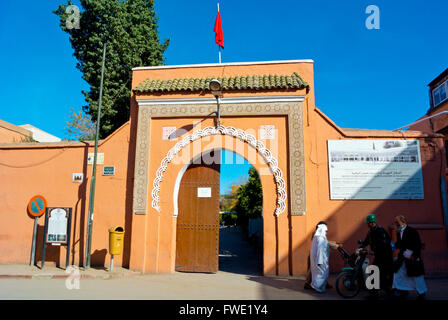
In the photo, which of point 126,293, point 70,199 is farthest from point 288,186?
point 70,199

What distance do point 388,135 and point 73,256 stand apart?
8718 mm

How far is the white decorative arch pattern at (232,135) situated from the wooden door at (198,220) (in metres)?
0.64

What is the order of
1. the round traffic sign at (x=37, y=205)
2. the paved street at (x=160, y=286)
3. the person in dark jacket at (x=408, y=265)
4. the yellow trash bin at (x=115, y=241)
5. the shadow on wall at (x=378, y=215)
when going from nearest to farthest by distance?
the person in dark jacket at (x=408, y=265), the paved street at (x=160, y=286), the shadow on wall at (x=378, y=215), the yellow trash bin at (x=115, y=241), the round traffic sign at (x=37, y=205)

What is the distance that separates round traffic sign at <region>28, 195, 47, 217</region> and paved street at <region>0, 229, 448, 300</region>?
1399mm

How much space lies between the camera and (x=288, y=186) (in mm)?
7395

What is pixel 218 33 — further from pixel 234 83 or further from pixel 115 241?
pixel 115 241

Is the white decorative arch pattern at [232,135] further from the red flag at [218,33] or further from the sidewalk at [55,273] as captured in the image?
the red flag at [218,33]

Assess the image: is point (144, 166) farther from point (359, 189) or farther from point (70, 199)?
point (359, 189)

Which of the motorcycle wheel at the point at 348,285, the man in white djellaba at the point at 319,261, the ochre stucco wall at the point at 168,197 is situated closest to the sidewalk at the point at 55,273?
the ochre stucco wall at the point at 168,197

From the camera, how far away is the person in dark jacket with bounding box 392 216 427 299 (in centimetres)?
520

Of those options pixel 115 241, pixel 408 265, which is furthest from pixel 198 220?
pixel 408 265

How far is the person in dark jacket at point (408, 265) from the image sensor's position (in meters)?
5.20

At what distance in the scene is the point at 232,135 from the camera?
7801 mm

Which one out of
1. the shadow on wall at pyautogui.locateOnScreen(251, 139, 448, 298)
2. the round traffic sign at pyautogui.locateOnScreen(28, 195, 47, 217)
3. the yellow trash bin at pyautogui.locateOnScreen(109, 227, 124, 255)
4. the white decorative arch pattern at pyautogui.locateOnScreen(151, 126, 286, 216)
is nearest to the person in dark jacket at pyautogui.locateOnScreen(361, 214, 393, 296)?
the shadow on wall at pyautogui.locateOnScreen(251, 139, 448, 298)
